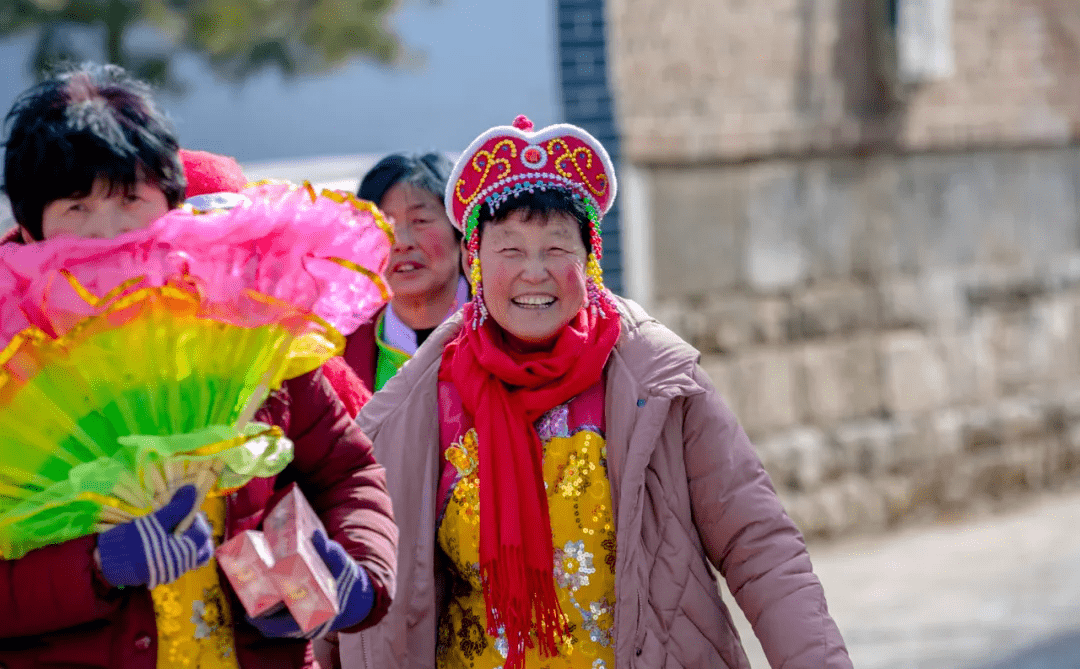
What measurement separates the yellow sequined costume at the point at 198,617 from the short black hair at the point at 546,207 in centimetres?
97

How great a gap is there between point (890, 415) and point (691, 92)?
8.55 ft

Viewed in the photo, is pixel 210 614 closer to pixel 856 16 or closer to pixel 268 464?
pixel 268 464

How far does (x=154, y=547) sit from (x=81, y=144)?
0.58m

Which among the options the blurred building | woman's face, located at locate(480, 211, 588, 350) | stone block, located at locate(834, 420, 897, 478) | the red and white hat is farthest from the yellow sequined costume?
stone block, located at locate(834, 420, 897, 478)

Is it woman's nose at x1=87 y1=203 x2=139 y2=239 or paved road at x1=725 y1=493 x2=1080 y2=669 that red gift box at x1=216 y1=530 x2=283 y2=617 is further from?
paved road at x1=725 y1=493 x2=1080 y2=669

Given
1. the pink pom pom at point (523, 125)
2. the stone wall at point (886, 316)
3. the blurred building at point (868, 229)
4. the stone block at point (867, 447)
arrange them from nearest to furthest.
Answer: the pink pom pom at point (523, 125) < the blurred building at point (868, 229) < the stone wall at point (886, 316) < the stone block at point (867, 447)

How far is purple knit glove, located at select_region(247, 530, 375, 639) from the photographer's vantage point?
2.21 metres

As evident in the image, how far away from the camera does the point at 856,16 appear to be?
31.3ft

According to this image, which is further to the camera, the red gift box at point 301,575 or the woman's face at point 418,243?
the woman's face at point 418,243

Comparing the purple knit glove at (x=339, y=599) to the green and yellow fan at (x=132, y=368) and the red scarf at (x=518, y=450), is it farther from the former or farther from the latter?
the red scarf at (x=518, y=450)

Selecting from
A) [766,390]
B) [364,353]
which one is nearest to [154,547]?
[364,353]

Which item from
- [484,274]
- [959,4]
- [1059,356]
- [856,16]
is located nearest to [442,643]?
[484,274]

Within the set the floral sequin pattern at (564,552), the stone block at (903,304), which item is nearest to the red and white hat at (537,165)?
the floral sequin pattern at (564,552)

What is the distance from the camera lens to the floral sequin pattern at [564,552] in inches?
113
